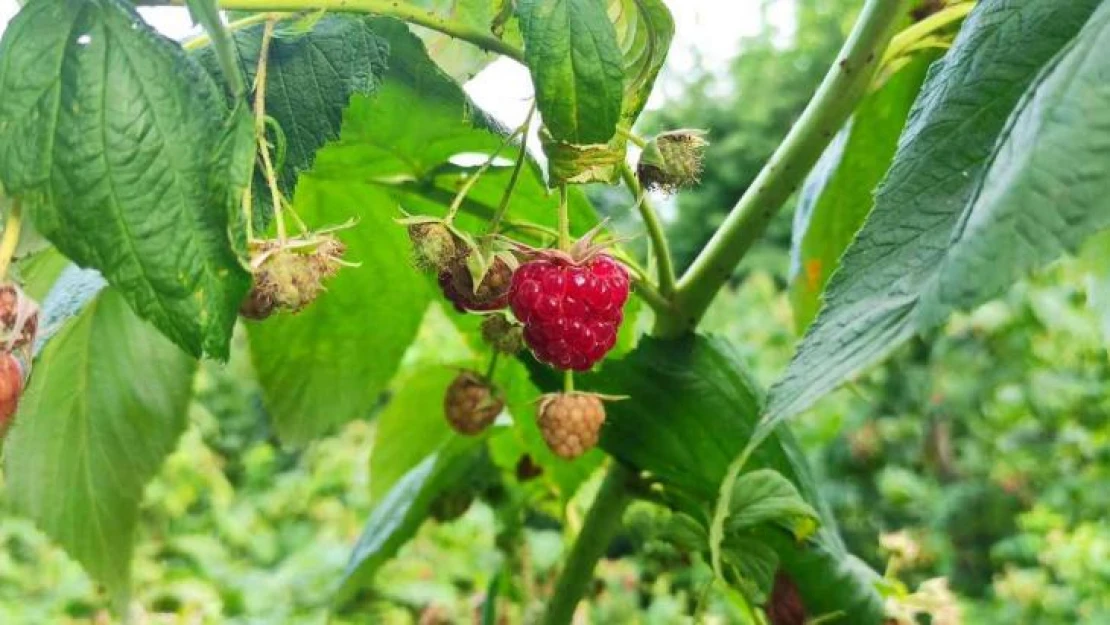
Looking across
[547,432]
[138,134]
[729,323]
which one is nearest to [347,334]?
[547,432]

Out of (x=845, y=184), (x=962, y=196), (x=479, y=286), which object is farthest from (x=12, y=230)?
(x=845, y=184)

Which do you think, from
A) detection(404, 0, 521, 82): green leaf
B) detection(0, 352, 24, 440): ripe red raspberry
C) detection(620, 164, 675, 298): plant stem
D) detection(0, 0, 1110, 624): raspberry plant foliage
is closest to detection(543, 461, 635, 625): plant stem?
detection(0, 0, 1110, 624): raspberry plant foliage

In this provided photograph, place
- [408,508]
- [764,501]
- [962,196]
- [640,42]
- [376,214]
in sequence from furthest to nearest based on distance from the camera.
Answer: [408,508]
[376,214]
[764,501]
[640,42]
[962,196]

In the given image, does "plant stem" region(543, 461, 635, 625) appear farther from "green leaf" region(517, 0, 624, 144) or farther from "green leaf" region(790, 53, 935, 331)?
"green leaf" region(517, 0, 624, 144)

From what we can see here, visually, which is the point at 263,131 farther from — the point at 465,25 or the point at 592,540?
the point at 592,540

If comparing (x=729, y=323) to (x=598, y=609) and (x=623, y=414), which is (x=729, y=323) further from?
(x=623, y=414)

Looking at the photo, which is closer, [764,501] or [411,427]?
[764,501]

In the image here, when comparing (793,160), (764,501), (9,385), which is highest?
(793,160)
